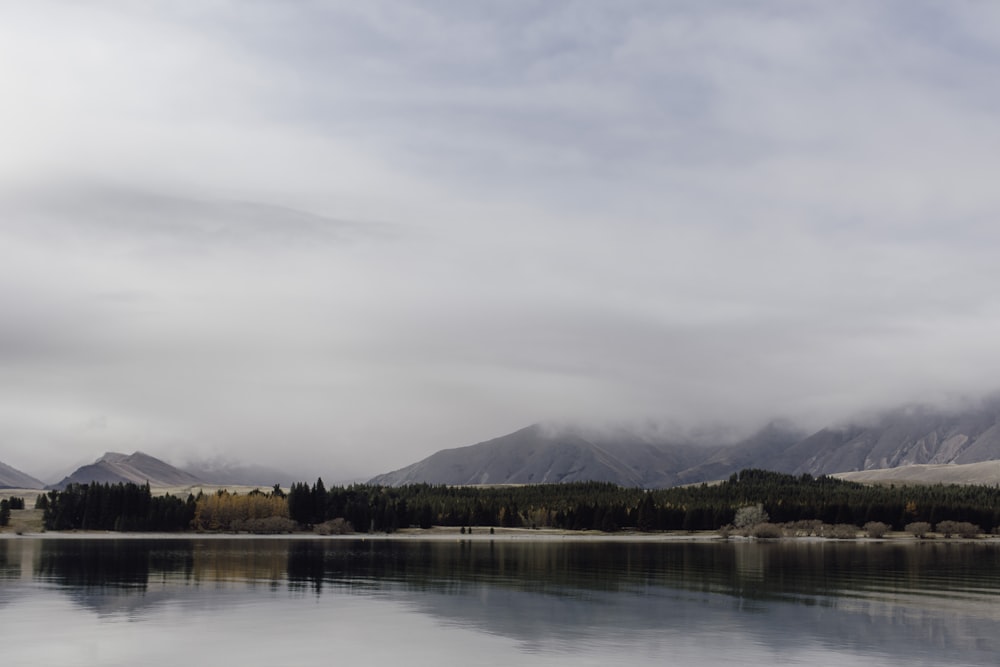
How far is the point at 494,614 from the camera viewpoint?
68.6 metres

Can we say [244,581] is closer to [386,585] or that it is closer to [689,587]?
[386,585]

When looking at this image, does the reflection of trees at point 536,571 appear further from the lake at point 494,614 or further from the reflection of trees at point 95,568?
the lake at point 494,614

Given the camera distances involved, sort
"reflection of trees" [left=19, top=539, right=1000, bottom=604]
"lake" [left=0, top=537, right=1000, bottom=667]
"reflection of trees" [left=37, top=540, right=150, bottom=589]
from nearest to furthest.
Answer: "lake" [left=0, top=537, right=1000, bottom=667]
"reflection of trees" [left=19, top=539, right=1000, bottom=604]
"reflection of trees" [left=37, top=540, right=150, bottom=589]

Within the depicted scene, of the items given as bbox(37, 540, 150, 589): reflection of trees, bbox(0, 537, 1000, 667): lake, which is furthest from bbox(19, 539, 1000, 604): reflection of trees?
bbox(0, 537, 1000, 667): lake

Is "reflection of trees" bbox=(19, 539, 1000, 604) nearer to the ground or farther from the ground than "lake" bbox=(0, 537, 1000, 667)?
nearer to the ground

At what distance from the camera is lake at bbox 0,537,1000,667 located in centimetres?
5141

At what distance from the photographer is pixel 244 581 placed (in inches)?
3738

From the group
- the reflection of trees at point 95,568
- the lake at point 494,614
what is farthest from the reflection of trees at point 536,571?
the lake at point 494,614

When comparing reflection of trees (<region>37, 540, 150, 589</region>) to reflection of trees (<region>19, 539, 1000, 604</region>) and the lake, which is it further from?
the lake

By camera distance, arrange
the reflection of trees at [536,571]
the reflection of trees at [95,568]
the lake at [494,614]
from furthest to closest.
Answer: the reflection of trees at [95,568], the reflection of trees at [536,571], the lake at [494,614]

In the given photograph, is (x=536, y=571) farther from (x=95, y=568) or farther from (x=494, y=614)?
(x=95, y=568)

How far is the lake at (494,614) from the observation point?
51406 mm

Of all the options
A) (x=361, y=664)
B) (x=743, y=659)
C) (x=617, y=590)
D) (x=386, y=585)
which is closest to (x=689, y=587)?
(x=617, y=590)

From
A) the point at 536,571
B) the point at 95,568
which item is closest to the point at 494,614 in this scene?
the point at 536,571
